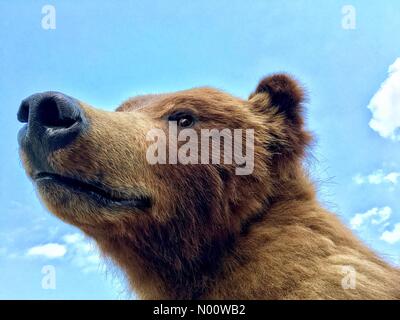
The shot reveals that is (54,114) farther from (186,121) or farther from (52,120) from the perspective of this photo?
(186,121)

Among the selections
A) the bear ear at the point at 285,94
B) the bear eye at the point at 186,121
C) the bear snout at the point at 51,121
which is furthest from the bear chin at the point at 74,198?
the bear ear at the point at 285,94

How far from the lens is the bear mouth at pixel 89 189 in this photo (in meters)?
4.77

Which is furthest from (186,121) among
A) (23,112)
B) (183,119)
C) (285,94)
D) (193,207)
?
(23,112)

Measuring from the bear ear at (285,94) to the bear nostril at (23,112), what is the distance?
2825 millimetres

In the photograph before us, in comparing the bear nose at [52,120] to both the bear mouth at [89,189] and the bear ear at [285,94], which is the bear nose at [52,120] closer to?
the bear mouth at [89,189]

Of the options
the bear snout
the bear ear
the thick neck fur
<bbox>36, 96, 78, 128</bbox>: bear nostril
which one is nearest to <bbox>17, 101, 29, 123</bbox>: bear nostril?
the bear snout

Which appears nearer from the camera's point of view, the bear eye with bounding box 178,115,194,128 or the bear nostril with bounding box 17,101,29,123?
the bear nostril with bounding box 17,101,29,123

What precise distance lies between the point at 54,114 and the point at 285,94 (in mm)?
2730

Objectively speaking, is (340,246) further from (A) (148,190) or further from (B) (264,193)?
(A) (148,190)

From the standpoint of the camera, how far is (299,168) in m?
5.86

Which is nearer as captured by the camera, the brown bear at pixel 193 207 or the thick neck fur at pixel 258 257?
the brown bear at pixel 193 207

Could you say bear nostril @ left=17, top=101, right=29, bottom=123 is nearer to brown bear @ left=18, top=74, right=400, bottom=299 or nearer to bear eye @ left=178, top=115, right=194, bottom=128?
brown bear @ left=18, top=74, right=400, bottom=299

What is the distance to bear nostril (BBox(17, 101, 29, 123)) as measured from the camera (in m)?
4.70
